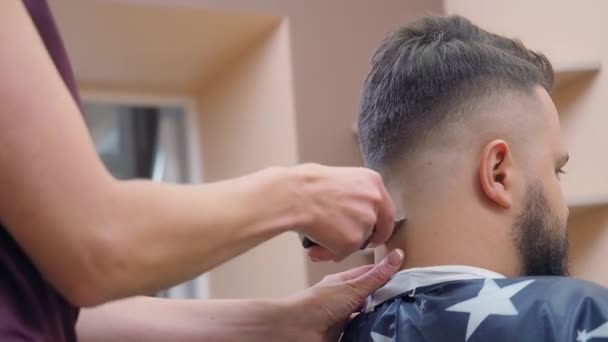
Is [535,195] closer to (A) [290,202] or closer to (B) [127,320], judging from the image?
(A) [290,202]

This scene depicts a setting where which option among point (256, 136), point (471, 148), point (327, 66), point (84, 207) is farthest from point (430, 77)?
point (256, 136)

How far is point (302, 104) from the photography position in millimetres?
2328

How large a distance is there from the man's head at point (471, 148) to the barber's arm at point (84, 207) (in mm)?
343

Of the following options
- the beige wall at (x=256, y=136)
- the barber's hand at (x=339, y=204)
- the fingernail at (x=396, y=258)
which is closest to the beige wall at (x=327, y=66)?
the beige wall at (x=256, y=136)

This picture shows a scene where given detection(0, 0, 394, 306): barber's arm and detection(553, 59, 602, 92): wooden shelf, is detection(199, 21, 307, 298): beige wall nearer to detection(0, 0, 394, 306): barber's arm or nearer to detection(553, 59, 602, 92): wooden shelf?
detection(553, 59, 602, 92): wooden shelf

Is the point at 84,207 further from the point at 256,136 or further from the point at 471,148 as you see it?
the point at 256,136

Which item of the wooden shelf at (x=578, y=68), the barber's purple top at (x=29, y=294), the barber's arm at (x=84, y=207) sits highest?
the wooden shelf at (x=578, y=68)

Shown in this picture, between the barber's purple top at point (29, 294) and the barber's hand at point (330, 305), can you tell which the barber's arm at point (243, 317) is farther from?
the barber's purple top at point (29, 294)

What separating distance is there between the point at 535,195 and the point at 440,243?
0.14 m

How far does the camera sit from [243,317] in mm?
1288

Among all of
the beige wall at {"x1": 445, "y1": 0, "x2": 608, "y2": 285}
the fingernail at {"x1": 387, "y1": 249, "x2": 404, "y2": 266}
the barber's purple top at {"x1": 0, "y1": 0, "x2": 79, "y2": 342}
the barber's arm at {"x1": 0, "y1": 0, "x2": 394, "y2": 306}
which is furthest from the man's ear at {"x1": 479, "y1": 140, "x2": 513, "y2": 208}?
the beige wall at {"x1": 445, "y1": 0, "x2": 608, "y2": 285}

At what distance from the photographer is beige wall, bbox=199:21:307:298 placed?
7.72 feet

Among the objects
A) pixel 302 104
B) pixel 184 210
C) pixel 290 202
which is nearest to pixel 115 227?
pixel 184 210

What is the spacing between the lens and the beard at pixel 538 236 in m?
1.15
